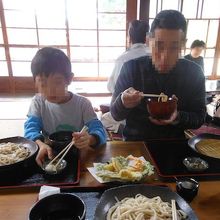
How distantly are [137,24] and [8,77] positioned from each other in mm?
4229

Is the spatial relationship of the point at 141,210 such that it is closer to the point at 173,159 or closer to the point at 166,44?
the point at 173,159

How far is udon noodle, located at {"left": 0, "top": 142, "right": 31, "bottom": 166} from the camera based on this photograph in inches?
46.5

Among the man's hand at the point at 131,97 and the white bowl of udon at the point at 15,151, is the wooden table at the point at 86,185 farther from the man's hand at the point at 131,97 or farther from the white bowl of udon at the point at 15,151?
the man's hand at the point at 131,97

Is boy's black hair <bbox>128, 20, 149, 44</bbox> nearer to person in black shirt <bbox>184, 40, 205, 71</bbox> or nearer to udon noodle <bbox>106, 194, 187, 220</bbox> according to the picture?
person in black shirt <bbox>184, 40, 205, 71</bbox>

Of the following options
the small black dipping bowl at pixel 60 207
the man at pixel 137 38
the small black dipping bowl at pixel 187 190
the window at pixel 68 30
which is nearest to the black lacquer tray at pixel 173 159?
the small black dipping bowl at pixel 187 190

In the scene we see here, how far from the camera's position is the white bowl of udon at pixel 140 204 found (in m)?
0.87

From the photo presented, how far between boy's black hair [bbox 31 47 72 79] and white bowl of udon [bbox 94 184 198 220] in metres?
0.80

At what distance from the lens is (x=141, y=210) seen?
0.90 m

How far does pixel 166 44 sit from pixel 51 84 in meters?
0.70

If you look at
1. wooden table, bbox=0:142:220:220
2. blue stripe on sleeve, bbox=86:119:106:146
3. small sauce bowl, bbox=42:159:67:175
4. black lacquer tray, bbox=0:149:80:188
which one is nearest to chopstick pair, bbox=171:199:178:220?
wooden table, bbox=0:142:220:220

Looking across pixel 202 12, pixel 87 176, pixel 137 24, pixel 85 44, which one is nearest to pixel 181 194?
pixel 87 176

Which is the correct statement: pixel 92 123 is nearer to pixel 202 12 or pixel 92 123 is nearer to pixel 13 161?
pixel 13 161

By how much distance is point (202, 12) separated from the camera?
239 inches

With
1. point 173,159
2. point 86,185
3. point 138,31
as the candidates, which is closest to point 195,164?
point 173,159
